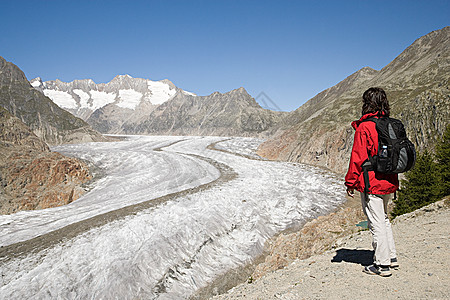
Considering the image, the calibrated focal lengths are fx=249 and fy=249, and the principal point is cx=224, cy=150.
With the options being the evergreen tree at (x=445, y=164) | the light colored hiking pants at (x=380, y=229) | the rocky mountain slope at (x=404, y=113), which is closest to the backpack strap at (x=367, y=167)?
the light colored hiking pants at (x=380, y=229)

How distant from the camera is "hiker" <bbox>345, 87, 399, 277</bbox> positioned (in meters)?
3.82

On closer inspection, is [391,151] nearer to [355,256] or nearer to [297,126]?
[355,256]

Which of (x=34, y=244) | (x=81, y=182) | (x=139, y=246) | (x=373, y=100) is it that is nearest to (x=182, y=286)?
(x=139, y=246)

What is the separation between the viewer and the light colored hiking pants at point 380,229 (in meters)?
3.82

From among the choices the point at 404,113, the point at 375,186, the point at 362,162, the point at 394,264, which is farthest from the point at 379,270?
the point at 404,113

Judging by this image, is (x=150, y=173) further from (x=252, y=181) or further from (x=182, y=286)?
(x=182, y=286)

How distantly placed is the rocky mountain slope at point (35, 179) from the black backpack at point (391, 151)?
21252mm

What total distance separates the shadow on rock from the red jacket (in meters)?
1.62

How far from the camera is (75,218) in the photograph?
39.4 feet

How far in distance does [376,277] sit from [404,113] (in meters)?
25.3

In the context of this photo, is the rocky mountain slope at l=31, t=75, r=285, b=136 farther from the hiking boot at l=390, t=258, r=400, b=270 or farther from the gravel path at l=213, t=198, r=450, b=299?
the hiking boot at l=390, t=258, r=400, b=270

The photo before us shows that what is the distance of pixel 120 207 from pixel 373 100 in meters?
13.0

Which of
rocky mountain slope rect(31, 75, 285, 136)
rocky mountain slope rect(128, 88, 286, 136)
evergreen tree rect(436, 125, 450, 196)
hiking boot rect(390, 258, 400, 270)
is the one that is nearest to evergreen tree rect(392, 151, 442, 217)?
evergreen tree rect(436, 125, 450, 196)

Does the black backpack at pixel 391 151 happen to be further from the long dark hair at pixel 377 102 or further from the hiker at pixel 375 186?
the long dark hair at pixel 377 102
